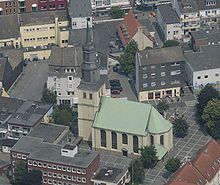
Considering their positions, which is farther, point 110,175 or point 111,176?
point 110,175

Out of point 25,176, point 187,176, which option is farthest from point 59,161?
point 187,176

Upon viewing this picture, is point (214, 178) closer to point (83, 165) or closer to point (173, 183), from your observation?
point (173, 183)

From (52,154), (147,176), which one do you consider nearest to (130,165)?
(147,176)

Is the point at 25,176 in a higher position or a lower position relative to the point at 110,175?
lower

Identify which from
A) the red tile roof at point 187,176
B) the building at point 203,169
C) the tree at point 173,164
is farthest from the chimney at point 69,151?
the red tile roof at point 187,176

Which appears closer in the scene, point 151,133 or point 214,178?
point 214,178

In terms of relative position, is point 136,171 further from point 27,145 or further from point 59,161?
point 27,145
